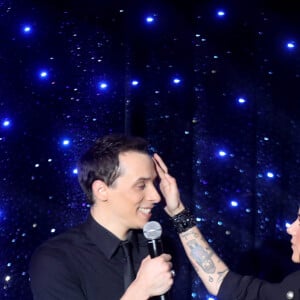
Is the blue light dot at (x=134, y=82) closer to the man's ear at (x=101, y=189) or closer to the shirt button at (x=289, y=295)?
the man's ear at (x=101, y=189)

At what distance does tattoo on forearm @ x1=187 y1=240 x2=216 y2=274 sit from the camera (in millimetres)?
1647

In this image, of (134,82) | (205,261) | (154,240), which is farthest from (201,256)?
(134,82)

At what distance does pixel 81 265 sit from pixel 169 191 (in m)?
0.39

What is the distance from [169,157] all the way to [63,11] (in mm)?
717

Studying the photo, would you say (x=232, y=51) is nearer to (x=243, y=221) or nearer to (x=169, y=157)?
(x=169, y=157)

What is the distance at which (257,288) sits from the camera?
150 centimetres

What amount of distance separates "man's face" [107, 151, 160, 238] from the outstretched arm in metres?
0.12

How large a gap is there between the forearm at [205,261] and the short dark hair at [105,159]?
0.32m

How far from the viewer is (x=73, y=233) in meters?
1.56

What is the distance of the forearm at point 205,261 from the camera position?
163 centimetres

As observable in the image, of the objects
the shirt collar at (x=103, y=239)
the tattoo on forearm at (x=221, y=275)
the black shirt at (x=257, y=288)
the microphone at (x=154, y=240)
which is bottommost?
the tattoo on forearm at (x=221, y=275)

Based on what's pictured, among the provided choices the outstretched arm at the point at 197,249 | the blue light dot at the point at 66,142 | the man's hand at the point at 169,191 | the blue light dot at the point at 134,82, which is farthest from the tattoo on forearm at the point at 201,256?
the blue light dot at the point at 134,82

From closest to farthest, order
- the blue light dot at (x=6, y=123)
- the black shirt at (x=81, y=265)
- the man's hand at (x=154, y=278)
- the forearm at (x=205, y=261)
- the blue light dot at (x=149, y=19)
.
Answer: the man's hand at (x=154, y=278)
the black shirt at (x=81, y=265)
the forearm at (x=205, y=261)
the blue light dot at (x=6, y=123)
the blue light dot at (x=149, y=19)

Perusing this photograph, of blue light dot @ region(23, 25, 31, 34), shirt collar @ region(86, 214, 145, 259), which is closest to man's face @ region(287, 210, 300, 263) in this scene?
shirt collar @ region(86, 214, 145, 259)
